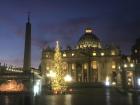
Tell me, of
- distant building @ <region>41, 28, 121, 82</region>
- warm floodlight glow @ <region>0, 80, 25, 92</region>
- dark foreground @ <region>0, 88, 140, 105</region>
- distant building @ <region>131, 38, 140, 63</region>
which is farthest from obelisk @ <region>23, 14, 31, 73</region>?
distant building @ <region>41, 28, 121, 82</region>

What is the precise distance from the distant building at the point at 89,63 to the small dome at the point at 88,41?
885 centimetres

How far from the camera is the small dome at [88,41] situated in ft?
497

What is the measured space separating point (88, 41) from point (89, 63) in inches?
879

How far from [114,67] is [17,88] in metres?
89.3

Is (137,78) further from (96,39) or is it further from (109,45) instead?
(96,39)

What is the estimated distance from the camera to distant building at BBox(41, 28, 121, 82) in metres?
132

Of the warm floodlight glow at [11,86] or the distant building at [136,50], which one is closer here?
the warm floodlight glow at [11,86]

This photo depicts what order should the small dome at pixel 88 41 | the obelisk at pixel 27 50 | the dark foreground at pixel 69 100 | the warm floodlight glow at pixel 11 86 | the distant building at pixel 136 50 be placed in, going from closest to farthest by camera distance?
the dark foreground at pixel 69 100, the obelisk at pixel 27 50, the warm floodlight glow at pixel 11 86, the distant building at pixel 136 50, the small dome at pixel 88 41

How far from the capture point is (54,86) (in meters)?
54.7

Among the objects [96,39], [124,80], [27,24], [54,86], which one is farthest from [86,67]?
[27,24]

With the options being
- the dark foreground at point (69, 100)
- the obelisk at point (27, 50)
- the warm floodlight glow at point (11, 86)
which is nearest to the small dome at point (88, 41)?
the warm floodlight glow at point (11, 86)

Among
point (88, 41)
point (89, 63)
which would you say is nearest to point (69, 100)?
point (89, 63)

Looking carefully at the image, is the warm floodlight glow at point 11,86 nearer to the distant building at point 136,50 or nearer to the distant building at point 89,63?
the distant building at point 136,50

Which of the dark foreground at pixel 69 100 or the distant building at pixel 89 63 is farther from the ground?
the distant building at pixel 89 63
